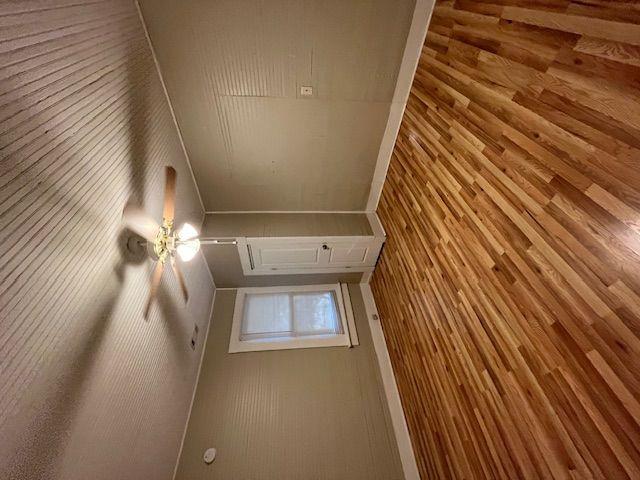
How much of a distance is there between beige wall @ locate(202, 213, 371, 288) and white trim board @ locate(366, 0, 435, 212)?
48cm

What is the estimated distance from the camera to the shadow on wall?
2.51ft

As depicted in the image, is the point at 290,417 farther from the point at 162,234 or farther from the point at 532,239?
the point at 532,239

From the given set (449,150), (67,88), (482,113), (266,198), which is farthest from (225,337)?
(482,113)

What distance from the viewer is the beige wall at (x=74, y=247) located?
778mm

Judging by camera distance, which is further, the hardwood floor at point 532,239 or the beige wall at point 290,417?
the beige wall at point 290,417

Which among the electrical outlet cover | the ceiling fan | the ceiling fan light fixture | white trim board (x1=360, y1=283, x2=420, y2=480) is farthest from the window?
the ceiling fan light fixture

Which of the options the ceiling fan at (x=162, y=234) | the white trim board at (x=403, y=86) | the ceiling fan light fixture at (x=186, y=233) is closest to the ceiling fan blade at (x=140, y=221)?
the ceiling fan at (x=162, y=234)

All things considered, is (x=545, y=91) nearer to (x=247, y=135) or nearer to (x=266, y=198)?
(x=247, y=135)

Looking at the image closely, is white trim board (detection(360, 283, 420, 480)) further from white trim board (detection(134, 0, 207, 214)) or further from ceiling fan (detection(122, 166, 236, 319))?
white trim board (detection(134, 0, 207, 214))

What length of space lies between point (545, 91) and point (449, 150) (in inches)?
23.3

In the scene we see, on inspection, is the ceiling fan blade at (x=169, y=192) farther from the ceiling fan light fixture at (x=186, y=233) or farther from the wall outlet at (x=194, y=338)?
the wall outlet at (x=194, y=338)

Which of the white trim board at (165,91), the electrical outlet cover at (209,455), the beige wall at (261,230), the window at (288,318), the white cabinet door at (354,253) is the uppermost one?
the white trim board at (165,91)

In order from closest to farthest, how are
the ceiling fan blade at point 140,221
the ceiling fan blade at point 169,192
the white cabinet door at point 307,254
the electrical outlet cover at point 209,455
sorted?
1. the ceiling fan blade at point 140,221
2. the ceiling fan blade at point 169,192
3. the electrical outlet cover at point 209,455
4. the white cabinet door at point 307,254

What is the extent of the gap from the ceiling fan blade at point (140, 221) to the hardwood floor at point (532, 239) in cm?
169
